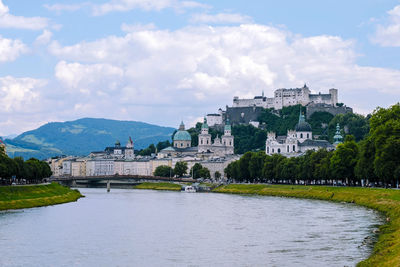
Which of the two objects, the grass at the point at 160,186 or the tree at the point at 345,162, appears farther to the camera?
the grass at the point at 160,186

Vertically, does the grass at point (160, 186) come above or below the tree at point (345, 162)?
below

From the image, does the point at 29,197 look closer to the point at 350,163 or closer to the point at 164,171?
the point at 350,163

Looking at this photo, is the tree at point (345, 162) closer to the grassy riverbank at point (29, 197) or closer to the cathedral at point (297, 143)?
the grassy riverbank at point (29, 197)

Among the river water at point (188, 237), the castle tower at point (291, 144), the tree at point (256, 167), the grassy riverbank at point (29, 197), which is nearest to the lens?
the river water at point (188, 237)

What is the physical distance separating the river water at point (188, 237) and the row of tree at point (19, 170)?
7.70m

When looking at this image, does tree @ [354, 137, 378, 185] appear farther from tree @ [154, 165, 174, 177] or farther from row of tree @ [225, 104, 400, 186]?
tree @ [154, 165, 174, 177]

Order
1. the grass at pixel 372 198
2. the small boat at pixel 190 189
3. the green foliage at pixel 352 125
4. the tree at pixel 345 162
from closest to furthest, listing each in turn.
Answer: the grass at pixel 372 198, the tree at pixel 345 162, the small boat at pixel 190 189, the green foliage at pixel 352 125

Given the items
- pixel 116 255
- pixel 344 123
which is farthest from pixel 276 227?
pixel 344 123

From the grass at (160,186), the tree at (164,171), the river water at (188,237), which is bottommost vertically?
the river water at (188,237)

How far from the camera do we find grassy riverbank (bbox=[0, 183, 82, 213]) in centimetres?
6475

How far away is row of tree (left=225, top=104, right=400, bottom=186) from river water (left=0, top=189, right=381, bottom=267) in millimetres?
5426

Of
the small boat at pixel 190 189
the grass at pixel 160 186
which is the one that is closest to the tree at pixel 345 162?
the small boat at pixel 190 189

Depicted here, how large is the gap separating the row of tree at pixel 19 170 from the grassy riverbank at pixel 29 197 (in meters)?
2.03

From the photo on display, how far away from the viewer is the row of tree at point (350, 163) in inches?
2494
